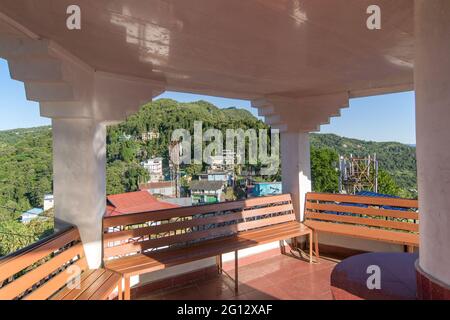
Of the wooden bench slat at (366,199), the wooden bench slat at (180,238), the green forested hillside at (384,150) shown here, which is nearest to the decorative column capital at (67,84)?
the wooden bench slat at (180,238)

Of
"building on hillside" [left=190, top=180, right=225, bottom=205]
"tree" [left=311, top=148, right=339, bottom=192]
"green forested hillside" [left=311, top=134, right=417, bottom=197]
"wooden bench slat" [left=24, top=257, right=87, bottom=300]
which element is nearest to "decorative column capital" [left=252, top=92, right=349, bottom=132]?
"wooden bench slat" [left=24, top=257, right=87, bottom=300]

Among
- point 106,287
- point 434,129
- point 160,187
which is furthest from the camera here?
point 160,187

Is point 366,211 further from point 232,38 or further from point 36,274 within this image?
point 36,274

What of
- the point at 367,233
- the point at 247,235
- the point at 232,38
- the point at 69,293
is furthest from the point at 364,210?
the point at 69,293

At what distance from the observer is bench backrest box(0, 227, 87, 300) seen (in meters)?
1.72

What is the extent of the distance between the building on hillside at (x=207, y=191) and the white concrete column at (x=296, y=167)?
34.3 ft

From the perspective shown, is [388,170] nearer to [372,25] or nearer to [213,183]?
[213,183]

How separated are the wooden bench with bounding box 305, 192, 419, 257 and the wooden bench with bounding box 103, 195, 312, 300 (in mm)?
328

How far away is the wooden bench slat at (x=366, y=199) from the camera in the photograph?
3492 millimetres

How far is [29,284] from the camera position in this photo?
6.05 ft

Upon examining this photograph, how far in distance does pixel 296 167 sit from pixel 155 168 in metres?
17.2

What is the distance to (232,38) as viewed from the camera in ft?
6.68

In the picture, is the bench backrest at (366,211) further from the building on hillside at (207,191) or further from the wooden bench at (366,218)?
the building on hillside at (207,191)
